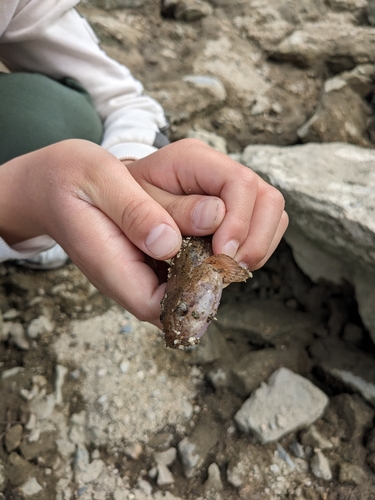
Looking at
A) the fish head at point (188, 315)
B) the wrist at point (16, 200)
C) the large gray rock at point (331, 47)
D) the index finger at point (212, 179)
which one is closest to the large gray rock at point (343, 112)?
the large gray rock at point (331, 47)

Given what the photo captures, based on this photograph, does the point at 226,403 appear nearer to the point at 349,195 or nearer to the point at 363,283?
the point at 363,283

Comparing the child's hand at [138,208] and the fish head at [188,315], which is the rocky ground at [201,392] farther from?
the fish head at [188,315]

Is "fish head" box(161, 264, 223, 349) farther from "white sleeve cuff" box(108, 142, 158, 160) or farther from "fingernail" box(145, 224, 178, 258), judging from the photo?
"white sleeve cuff" box(108, 142, 158, 160)

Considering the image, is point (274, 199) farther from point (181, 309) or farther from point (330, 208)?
point (181, 309)

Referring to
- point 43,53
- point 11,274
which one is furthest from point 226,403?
point 43,53

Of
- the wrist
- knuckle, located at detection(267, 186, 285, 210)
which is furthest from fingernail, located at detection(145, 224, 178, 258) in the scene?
the wrist

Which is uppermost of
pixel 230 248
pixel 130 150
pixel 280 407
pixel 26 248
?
pixel 230 248

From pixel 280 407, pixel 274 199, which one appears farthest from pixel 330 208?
pixel 280 407
